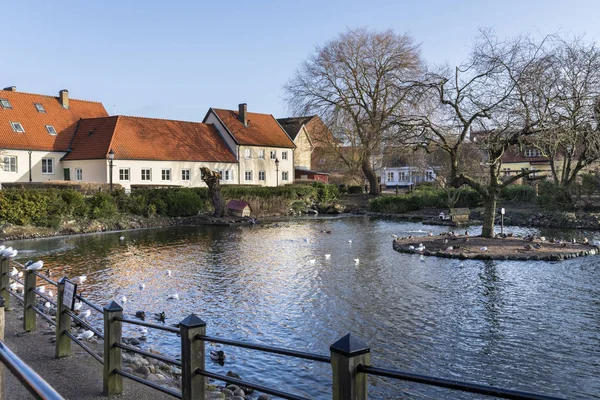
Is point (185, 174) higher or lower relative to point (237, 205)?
higher

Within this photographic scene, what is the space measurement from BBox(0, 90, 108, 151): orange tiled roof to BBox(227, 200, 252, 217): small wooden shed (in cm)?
1592

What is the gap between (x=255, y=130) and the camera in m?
55.3

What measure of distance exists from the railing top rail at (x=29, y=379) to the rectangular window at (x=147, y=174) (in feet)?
141

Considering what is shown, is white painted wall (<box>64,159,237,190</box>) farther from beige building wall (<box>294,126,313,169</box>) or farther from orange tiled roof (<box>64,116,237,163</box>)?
beige building wall (<box>294,126,313,169</box>)

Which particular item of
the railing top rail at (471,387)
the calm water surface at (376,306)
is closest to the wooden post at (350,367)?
the railing top rail at (471,387)

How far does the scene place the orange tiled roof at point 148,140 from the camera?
42.0m

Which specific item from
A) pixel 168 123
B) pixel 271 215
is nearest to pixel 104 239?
pixel 271 215

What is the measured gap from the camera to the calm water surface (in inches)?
313

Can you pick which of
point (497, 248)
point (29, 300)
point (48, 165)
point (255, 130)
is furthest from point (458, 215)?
point (48, 165)

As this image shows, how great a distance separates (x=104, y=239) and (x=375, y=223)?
16.6 m

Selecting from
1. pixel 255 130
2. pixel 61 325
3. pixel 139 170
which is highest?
pixel 255 130

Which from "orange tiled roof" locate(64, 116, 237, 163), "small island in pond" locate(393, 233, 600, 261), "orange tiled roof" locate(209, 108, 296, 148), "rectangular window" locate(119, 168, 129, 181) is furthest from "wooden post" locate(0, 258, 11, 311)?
"orange tiled roof" locate(209, 108, 296, 148)

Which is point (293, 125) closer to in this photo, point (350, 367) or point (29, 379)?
point (350, 367)

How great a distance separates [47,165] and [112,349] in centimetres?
4046
